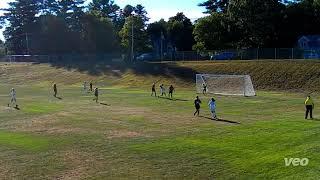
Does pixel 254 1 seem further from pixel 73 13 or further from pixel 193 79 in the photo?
pixel 73 13

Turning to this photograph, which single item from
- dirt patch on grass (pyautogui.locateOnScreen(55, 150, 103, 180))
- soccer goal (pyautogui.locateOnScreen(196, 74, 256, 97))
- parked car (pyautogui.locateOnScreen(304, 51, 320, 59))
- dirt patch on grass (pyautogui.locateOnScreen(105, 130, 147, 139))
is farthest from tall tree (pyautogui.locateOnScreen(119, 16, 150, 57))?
dirt patch on grass (pyautogui.locateOnScreen(55, 150, 103, 180))

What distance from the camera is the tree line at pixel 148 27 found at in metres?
87.7

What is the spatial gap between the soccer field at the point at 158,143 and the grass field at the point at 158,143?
36mm

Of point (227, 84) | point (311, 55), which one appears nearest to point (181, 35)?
point (311, 55)

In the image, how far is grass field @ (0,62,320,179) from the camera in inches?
765

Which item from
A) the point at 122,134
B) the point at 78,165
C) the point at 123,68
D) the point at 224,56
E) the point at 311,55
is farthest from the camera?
the point at 123,68

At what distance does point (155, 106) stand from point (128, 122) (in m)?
10.8

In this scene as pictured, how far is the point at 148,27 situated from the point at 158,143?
11754cm

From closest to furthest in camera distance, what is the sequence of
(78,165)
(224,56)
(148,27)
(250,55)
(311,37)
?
(78,165) → (250,55) → (224,56) → (311,37) → (148,27)

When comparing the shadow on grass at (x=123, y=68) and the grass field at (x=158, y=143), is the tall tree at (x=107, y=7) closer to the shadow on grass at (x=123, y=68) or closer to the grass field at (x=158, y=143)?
the shadow on grass at (x=123, y=68)

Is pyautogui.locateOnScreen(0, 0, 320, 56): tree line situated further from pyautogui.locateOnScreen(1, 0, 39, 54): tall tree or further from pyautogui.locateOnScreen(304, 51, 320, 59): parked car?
pyautogui.locateOnScreen(304, 51, 320, 59): parked car

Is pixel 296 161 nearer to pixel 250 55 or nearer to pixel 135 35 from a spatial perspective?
pixel 250 55

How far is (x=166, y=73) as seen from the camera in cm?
7712

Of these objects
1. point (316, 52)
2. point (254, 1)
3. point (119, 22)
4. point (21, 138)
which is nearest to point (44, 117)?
point (21, 138)
